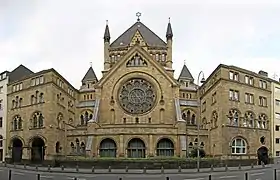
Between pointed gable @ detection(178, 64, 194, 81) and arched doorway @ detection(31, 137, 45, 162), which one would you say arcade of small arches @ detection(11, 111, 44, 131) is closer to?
arched doorway @ detection(31, 137, 45, 162)

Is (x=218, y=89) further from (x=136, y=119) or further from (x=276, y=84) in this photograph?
(x=136, y=119)

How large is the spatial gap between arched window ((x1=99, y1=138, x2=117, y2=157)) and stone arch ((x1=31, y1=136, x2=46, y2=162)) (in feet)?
29.6

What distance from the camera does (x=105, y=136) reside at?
68.1m

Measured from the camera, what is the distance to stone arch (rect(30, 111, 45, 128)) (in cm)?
6832

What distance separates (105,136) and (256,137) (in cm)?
2270

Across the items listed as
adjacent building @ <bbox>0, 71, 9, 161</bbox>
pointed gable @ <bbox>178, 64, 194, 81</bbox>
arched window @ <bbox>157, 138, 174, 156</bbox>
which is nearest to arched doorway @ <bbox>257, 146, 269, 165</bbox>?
arched window @ <bbox>157, 138, 174, 156</bbox>

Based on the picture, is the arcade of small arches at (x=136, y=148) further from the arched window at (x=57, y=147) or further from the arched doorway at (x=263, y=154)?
the arched doorway at (x=263, y=154)

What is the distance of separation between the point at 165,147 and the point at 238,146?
11.3m

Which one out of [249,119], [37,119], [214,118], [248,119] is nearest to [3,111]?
[37,119]

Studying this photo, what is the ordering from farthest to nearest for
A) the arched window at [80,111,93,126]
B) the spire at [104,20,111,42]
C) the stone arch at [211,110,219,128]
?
1. the spire at [104,20,111,42]
2. the arched window at [80,111,93,126]
3. the stone arch at [211,110,219,128]

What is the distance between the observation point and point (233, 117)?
64.1 meters

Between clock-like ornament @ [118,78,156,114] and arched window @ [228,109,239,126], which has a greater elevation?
clock-like ornament @ [118,78,156,114]

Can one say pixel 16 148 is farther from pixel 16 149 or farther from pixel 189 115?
pixel 189 115

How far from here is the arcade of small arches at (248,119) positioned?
64.1 meters
